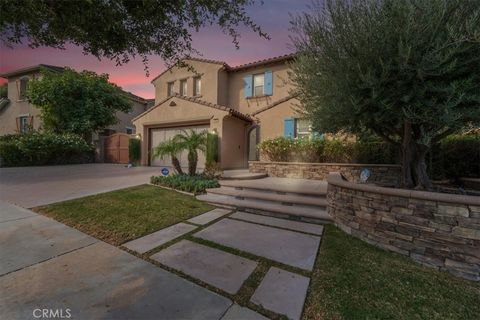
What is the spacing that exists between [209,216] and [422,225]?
3.75 metres

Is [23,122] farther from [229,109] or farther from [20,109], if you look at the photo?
[229,109]

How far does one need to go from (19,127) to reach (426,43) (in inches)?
1087

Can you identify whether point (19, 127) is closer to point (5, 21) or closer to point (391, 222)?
point (5, 21)

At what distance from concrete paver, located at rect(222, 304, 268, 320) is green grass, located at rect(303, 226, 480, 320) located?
19.6 inches

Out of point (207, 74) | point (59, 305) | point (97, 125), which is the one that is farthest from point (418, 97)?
point (97, 125)

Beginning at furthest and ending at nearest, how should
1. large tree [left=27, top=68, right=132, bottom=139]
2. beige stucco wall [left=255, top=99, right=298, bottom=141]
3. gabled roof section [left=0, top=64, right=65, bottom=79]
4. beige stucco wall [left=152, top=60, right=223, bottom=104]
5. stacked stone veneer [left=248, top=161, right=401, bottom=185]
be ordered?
gabled roof section [left=0, top=64, right=65, bottom=79] → large tree [left=27, top=68, right=132, bottom=139] → beige stucco wall [left=152, top=60, right=223, bottom=104] → beige stucco wall [left=255, top=99, right=298, bottom=141] → stacked stone veneer [left=248, top=161, right=401, bottom=185]

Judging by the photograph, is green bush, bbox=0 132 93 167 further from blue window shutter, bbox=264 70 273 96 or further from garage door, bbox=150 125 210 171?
blue window shutter, bbox=264 70 273 96

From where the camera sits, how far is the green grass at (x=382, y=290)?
2098 millimetres

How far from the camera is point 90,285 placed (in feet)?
7.55

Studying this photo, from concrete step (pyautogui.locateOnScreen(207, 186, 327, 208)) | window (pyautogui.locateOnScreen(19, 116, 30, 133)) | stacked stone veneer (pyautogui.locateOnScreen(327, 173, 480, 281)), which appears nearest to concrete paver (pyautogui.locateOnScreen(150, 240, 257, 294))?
stacked stone veneer (pyautogui.locateOnScreen(327, 173, 480, 281))

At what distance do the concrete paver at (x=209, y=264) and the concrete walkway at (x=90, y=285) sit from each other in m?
0.19

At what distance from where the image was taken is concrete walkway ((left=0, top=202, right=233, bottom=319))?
6.45 feet

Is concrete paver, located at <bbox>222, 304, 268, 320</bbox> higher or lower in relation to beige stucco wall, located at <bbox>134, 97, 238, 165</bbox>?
lower

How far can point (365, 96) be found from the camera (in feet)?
11.8
